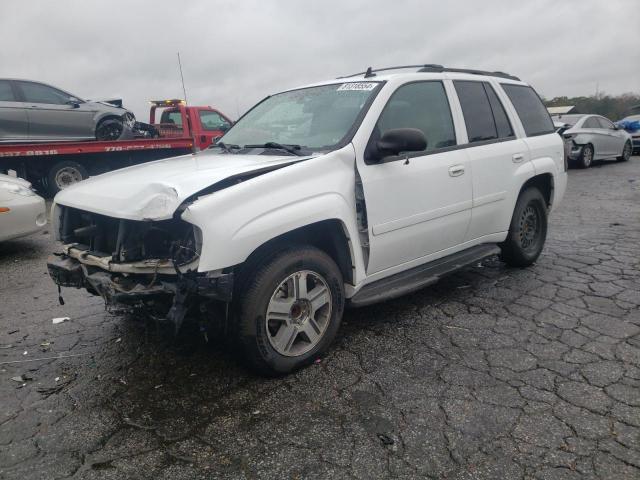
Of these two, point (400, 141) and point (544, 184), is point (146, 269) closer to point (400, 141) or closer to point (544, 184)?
point (400, 141)

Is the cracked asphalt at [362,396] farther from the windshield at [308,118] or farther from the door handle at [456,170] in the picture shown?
the windshield at [308,118]

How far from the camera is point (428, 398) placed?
2.67m

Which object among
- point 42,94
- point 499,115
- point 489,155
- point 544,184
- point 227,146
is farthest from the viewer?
point 42,94

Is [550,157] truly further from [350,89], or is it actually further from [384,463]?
[384,463]

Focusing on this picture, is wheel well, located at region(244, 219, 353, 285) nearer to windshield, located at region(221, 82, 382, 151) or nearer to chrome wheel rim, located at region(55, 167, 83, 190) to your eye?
windshield, located at region(221, 82, 382, 151)

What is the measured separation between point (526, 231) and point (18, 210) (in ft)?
19.2

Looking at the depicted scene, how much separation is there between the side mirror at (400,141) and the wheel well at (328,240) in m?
0.60

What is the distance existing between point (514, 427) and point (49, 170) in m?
10.1

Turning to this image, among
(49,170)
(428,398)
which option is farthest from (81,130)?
(428,398)

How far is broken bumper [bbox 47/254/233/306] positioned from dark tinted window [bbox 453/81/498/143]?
2.60 metres

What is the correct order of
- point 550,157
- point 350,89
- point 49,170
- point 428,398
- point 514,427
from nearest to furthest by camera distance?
point 514,427 < point 428,398 < point 350,89 < point 550,157 < point 49,170

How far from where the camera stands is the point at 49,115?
9773 mm

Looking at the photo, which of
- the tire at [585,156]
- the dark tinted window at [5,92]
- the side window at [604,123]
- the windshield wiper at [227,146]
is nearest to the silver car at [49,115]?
the dark tinted window at [5,92]

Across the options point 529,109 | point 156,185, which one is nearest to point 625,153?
point 529,109
